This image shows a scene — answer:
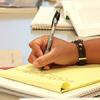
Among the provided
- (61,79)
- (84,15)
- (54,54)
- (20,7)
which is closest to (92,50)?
(54,54)

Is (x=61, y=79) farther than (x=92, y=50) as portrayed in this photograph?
No

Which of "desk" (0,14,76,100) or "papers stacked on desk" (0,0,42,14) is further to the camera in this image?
"papers stacked on desk" (0,0,42,14)

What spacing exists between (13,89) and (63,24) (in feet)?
2.46

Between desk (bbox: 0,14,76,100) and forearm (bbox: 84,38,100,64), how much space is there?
8.7 inches

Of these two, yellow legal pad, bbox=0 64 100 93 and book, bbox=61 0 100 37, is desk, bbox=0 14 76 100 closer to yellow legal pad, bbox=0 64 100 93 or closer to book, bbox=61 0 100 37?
book, bbox=61 0 100 37

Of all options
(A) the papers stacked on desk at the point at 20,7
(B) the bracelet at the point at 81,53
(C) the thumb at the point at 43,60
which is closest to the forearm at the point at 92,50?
(B) the bracelet at the point at 81,53

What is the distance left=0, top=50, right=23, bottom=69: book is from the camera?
3.52 ft

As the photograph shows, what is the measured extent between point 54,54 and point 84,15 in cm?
60

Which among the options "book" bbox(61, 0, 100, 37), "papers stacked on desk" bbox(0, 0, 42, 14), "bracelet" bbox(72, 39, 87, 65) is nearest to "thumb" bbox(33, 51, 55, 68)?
"bracelet" bbox(72, 39, 87, 65)

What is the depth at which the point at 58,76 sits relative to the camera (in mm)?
896

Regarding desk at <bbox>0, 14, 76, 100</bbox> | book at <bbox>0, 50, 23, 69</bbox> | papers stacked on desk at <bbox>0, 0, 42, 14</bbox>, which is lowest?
desk at <bbox>0, 14, 76, 100</bbox>

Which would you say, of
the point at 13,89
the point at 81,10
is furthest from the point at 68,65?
the point at 81,10

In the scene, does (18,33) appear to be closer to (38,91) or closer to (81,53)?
(81,53)

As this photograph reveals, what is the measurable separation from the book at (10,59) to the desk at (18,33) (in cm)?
3
